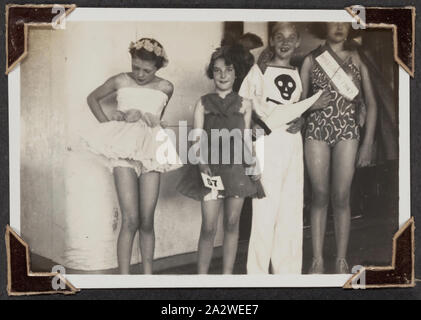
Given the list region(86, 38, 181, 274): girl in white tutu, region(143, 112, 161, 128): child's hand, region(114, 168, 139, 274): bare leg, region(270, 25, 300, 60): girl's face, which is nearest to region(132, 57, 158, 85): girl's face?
region(86, 38, 181, 274): girl in white tutu

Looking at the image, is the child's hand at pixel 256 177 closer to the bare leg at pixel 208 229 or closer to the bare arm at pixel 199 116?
the bare leg at pixel 208 229

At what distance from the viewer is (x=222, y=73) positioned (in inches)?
65.7

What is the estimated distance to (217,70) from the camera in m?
1.67

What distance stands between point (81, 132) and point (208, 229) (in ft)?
1.68

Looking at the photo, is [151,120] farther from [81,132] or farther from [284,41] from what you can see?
[284,41]

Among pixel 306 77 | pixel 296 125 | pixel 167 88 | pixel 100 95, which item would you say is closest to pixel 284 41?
pixel 306 77

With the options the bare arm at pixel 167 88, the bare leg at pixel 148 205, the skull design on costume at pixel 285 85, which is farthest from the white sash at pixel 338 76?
the bare leg at pixel 148 205

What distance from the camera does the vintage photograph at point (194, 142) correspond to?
1.67 metres

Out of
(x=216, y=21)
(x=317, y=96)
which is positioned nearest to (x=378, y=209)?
(x=317, y=96)

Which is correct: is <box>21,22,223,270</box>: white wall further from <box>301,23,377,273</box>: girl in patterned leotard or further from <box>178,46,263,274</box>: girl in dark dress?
<box>301,23,377,273</box>: girl in patterned leotard

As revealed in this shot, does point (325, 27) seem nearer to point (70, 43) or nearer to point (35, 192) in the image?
point (70, 43)

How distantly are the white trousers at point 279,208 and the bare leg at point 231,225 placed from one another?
0.16 feet

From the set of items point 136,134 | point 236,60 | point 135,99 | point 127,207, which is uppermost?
point 236,60

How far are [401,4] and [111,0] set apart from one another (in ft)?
3.14
